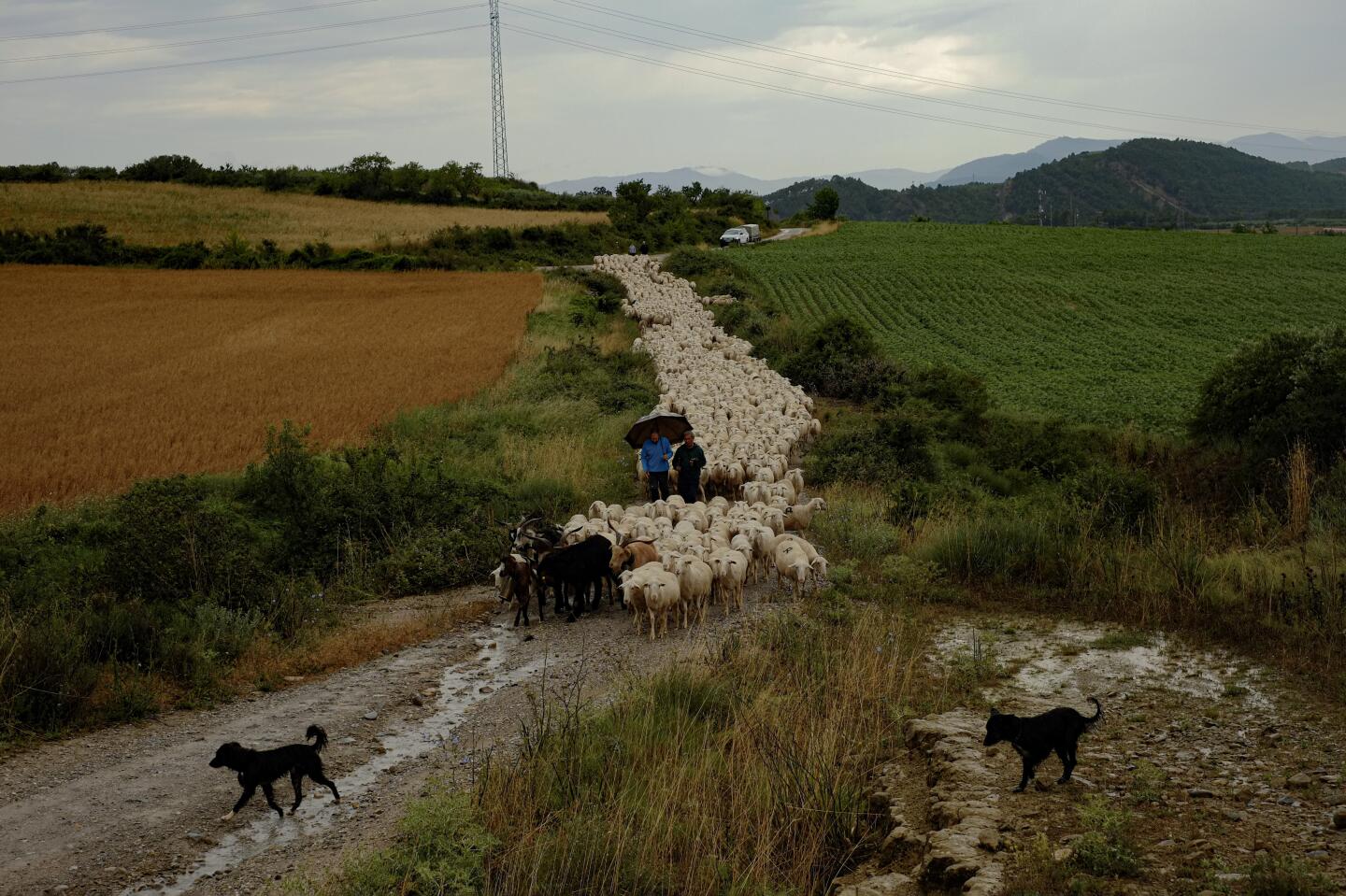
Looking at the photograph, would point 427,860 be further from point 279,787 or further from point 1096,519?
point 1096,519

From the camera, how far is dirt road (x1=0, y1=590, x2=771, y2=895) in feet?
20.4

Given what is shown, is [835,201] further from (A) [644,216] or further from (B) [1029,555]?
(B) [1029,555]

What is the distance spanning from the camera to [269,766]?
6.81 metres

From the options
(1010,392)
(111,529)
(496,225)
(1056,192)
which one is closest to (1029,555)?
(111,529)

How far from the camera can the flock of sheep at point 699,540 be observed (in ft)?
36.4

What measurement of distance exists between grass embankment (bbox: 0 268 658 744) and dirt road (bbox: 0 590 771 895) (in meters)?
0.55

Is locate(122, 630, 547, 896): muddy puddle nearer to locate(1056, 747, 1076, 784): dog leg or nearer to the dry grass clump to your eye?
the dry grass clump

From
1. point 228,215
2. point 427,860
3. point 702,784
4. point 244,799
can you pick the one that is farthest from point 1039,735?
point 228,215

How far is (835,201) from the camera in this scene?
8400cm

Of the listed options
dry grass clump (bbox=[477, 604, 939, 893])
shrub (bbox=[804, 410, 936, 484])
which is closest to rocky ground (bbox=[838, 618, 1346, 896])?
dry grass clump (bbox=[477, 604, 939, 893])

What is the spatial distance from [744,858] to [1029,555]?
7.13 meters

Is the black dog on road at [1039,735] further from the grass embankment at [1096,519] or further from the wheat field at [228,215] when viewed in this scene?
the wheat field at [228,215]

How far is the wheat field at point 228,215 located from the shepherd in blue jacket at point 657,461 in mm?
46232

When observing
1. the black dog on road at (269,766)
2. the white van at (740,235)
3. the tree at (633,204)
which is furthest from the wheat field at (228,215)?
the black dog on road at (269,766)
